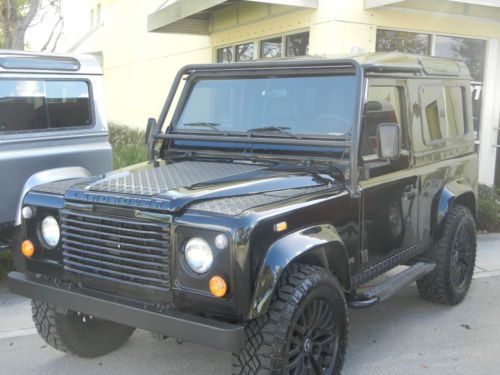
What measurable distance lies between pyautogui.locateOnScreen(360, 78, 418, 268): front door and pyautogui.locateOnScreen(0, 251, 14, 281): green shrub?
146 inches

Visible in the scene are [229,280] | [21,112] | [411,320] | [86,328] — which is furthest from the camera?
[21,112]

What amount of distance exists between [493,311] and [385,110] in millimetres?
2204

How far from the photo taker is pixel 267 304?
2.98 m

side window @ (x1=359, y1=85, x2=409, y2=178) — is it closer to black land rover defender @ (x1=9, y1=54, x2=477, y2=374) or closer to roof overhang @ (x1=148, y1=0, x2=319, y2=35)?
black land rover defender @ (x1=9, y1=54, x2=477, y2=374)

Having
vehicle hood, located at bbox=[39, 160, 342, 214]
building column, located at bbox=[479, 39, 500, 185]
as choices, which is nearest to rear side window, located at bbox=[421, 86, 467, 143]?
vehicle hood, located at bbox=[39, 160, 342, 214]

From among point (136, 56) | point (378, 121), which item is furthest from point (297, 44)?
point (136, 56)

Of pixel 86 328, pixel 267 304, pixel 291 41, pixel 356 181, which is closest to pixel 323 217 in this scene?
pixel 356 181

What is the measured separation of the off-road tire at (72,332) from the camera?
12.7 ft

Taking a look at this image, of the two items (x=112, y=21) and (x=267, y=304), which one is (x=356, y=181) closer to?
(x=267, y=304)

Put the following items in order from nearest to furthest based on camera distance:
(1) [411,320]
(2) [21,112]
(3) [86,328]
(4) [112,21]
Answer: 1. (3) [86,328]
2. (1) [411,320]
3. (2) [21,112]
4. (4) [112,21]

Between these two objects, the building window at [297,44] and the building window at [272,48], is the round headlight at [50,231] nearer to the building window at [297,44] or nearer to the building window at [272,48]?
the building window at [272,48]

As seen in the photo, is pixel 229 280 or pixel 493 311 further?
pixel 493 311

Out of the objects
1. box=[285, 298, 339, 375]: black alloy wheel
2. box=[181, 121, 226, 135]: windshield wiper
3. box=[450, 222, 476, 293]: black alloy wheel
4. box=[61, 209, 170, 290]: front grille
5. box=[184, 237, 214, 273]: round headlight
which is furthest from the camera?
box=[450, 222, 476, 293]: black alloy wheel

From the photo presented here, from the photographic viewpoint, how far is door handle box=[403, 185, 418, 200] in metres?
4.38
